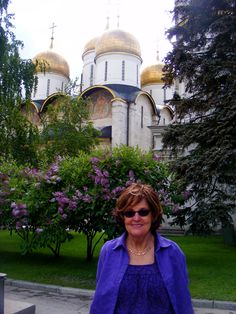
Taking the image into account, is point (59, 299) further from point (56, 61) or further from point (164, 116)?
point (56, 61)

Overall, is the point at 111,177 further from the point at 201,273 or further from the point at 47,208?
the point at 201,273

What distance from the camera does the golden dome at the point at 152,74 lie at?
35.1 meters

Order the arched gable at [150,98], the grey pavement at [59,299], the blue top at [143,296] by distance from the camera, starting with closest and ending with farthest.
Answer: the blue top at [143,296] < the grey pavement at [59,299] < the arched gable at [150,98]

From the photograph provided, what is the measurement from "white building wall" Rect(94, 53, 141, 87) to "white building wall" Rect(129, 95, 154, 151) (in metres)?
2.25

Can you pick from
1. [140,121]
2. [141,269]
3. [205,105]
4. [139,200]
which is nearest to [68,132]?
[205,105]

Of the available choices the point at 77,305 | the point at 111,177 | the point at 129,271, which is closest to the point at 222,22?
the point at 111,177

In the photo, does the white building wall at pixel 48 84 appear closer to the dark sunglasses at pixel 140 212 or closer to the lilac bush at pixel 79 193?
the lilac bush at pixel 79 193

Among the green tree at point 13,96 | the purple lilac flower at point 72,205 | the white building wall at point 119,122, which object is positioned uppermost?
the white building wall at point 119,122

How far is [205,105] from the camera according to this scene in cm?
1105

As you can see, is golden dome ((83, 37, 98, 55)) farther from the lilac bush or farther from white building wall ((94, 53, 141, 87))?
the lilac bush

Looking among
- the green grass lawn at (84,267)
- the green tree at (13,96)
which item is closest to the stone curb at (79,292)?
the green grass lawn at (84,267)

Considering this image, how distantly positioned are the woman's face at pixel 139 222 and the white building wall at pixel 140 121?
24672 millimetres

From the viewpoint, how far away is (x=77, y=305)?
595 cm

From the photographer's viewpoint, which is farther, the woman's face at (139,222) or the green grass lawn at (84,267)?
the green grass lawn at (84,267)
